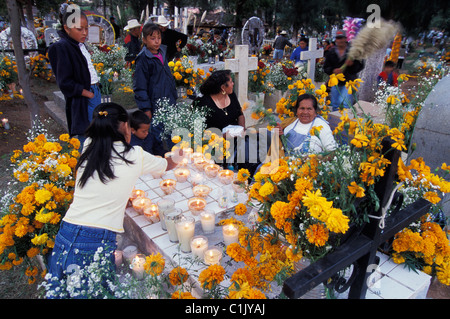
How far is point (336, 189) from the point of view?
1.50 meters

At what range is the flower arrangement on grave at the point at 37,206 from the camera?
2344mm

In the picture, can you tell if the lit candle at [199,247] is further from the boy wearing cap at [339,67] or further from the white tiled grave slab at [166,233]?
the boy wearing cap at [339,67]

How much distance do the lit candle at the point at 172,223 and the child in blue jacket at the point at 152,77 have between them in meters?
2.11

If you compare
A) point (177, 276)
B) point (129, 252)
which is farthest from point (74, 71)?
point (177, 276)

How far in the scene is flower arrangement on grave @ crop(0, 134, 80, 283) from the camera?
234cm

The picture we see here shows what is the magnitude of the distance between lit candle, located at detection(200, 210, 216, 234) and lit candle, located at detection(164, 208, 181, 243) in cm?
21

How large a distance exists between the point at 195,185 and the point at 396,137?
6.40 ft

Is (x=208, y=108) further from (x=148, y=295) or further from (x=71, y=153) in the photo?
(x=148, y=295)

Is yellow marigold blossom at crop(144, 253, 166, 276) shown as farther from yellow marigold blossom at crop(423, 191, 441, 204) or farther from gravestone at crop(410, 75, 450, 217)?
gravestone at crop(410, 75, 450, 217)

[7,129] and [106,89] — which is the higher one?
[106,89]

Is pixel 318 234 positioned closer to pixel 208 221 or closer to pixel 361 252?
pixel 361 252

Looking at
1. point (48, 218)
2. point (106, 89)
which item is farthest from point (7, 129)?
point (48, 218)

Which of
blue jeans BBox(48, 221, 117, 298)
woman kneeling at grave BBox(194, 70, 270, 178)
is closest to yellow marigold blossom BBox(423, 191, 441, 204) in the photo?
blue jeans BBox(48, 221, 117, 298)

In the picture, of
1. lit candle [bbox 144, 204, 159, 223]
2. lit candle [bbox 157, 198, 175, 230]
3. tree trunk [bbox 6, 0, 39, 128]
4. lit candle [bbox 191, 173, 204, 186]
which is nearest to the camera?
lit candle [bbox 157, 198, 175, 230]
